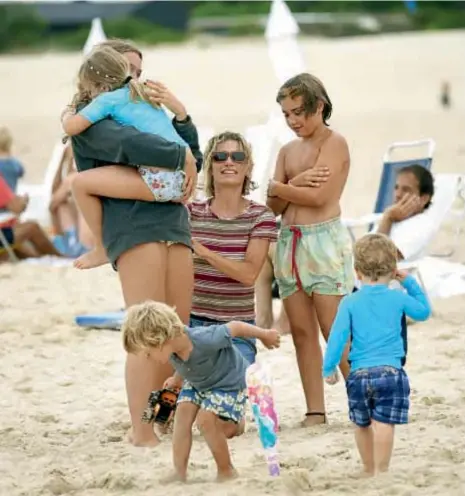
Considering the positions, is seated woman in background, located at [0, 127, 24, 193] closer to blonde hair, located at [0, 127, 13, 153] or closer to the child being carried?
blonde hair, located at [0, 127, 13, 153]

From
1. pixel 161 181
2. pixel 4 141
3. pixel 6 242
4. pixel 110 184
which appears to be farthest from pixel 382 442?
pixel 4 141

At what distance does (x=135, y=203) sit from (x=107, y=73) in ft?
1.69

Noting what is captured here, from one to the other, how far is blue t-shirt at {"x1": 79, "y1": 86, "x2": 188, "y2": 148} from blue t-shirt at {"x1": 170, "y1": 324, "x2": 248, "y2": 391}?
0.96 meters

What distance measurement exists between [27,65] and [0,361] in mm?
32332

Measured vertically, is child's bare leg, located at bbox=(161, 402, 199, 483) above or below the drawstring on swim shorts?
below

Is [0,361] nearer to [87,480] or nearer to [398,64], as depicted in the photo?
[87,480]

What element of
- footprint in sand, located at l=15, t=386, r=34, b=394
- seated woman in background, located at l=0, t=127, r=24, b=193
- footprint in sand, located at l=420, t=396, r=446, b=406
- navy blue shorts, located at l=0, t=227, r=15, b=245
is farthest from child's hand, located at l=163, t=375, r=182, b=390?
seated woman in background, located at l=0, t=127, r=24, b=193

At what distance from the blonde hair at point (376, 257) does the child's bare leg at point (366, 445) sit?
52 cm

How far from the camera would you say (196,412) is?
14.6ft

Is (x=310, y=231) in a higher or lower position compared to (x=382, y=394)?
higher

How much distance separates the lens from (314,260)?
17.5 feet

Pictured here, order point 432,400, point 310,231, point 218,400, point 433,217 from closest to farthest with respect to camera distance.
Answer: point 218,400 < point 310,231 < point 432,400 < point 433,217

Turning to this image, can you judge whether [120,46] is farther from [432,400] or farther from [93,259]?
[432,400]

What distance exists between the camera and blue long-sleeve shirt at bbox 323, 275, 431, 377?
4.32 metres
